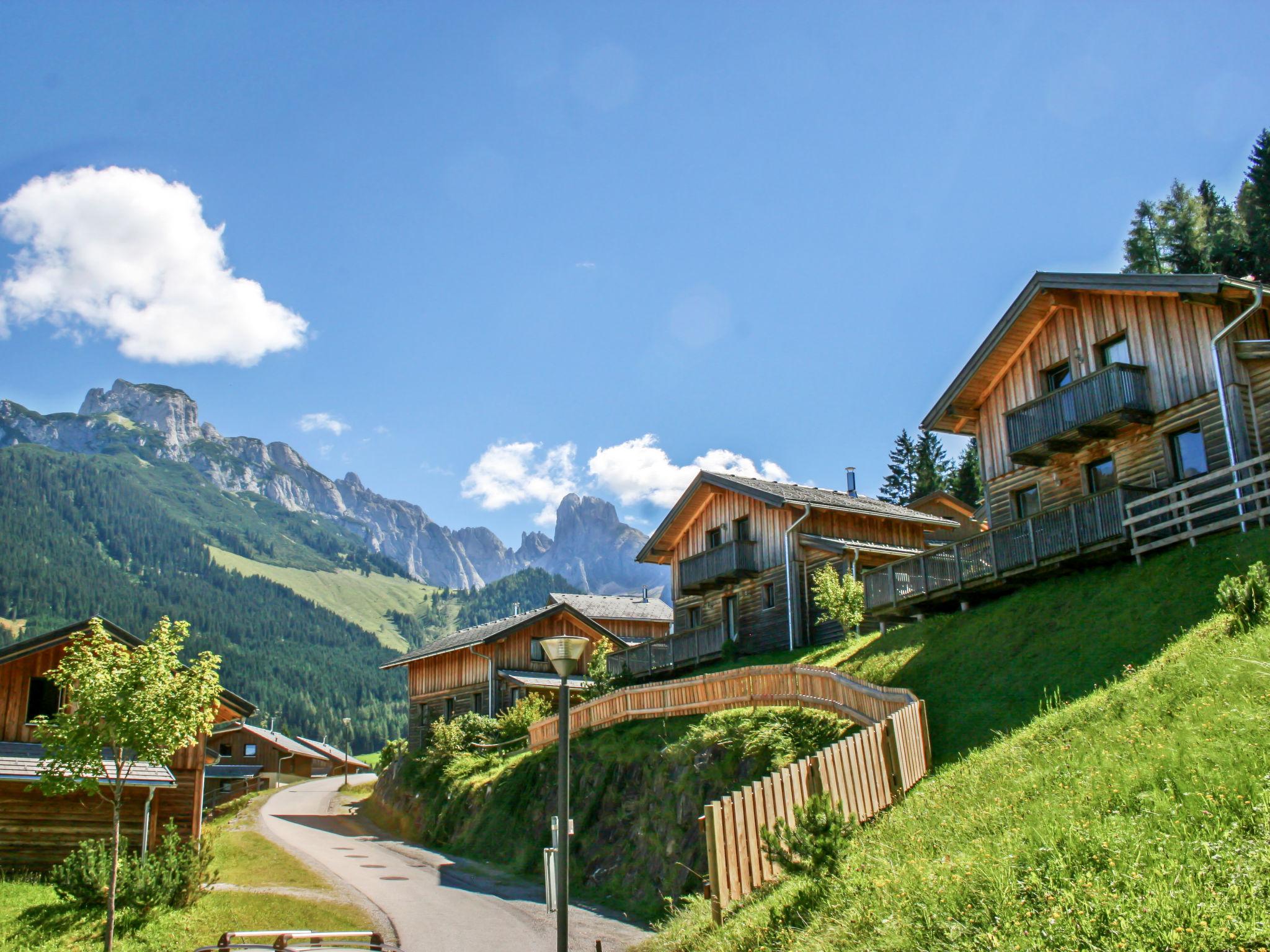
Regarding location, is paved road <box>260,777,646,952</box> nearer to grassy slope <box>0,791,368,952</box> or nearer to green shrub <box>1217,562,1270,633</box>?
grassy slope <box>0,791,368,952</box>

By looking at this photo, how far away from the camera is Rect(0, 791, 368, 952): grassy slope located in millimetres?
18312

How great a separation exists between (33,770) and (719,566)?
22.8 metres

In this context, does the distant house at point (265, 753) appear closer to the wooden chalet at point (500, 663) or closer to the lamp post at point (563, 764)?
the wooden chalet at point (500, 663)

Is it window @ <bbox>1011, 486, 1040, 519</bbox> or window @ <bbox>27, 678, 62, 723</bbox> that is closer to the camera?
window @ <bbox>27, 678, 62, 723</bbox>

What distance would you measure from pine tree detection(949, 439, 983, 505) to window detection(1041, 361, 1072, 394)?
37.5 meters

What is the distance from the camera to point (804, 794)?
12.9 meters

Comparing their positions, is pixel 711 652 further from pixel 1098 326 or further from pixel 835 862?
pixel 835 862

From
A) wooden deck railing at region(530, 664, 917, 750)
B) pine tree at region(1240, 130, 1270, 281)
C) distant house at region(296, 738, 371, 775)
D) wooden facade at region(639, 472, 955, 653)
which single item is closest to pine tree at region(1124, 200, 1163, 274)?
pine tree at region(1240, 130, 1270, 281)

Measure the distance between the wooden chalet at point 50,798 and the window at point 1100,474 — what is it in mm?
23408

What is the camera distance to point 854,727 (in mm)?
17422

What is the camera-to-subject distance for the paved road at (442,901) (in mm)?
16578

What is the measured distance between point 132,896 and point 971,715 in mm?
17359

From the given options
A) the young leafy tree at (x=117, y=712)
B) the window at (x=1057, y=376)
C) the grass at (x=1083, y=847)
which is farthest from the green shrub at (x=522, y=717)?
the grass at (x=1083, y=847)

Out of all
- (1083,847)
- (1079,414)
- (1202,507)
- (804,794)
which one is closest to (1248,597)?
(1202,507)
